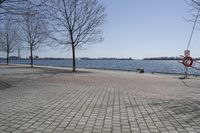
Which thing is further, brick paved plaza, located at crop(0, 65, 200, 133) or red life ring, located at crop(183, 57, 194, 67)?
red life ring, located at crop(183, 57, 194, 67)

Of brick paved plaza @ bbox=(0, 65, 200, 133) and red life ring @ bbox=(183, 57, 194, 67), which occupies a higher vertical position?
red life ring @ bbox=(183, 57, 194, 67)

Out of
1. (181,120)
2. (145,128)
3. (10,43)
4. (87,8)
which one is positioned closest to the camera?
(145,128)

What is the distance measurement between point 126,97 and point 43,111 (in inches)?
143

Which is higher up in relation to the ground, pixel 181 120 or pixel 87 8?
pixel 87 8

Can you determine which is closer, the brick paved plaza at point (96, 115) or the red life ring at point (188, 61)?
the brick paved plaza at point (96, 115)

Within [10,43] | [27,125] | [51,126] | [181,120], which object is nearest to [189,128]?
[181,120]

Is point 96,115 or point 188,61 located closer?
point 96,115

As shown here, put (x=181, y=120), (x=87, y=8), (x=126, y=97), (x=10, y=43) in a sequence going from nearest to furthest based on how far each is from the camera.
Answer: (x=181, y=120), (x=126, y=97), (x=87, y=8), (x=10, y=43)

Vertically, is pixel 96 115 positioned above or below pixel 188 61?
below

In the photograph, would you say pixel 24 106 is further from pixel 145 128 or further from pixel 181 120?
pixel 181 120

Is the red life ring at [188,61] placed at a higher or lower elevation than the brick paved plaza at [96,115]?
higher

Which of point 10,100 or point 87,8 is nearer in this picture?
point 10,100

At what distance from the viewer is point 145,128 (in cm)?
588

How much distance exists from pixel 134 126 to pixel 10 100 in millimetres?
4888
